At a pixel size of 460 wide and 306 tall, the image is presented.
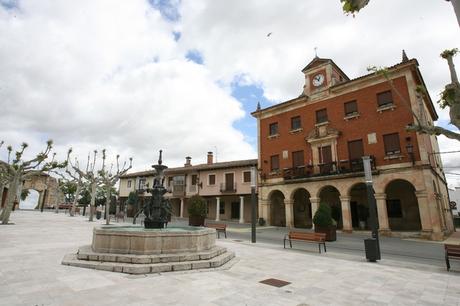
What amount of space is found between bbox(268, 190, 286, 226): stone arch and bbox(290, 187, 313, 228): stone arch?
1.24 meters

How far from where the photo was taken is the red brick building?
1641 centimetres

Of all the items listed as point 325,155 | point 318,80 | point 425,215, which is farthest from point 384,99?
point 425,215

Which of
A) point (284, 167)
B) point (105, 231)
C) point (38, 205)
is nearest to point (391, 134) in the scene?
point (284, 167)

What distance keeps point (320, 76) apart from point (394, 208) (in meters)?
11.8

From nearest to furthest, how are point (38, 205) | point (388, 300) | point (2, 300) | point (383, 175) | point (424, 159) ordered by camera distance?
1. point (2, 300)
2. point (388, 300)
3. point (424, 159)
4. point (383, 175)
5. point (38, 205)

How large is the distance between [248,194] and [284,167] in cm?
664

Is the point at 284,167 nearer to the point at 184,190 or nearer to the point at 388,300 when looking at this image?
the point at 184,190

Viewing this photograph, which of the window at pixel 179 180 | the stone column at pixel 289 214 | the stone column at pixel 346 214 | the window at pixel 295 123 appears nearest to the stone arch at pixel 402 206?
the stone column at pixel 346 214

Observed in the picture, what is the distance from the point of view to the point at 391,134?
685 inches

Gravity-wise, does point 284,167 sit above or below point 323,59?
below

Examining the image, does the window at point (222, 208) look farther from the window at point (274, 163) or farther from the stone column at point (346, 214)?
the stone column at point (346, 214)

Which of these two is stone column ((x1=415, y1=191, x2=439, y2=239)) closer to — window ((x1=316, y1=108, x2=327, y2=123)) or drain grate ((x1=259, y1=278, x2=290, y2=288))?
window ((x1=316, y1=108, x2=327, y2=123))

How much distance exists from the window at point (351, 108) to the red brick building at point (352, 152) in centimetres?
5

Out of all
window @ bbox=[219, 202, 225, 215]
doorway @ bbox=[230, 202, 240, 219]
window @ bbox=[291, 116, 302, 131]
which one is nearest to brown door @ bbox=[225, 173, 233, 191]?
doorway @ bbox=[230, 202, 240, 219]
